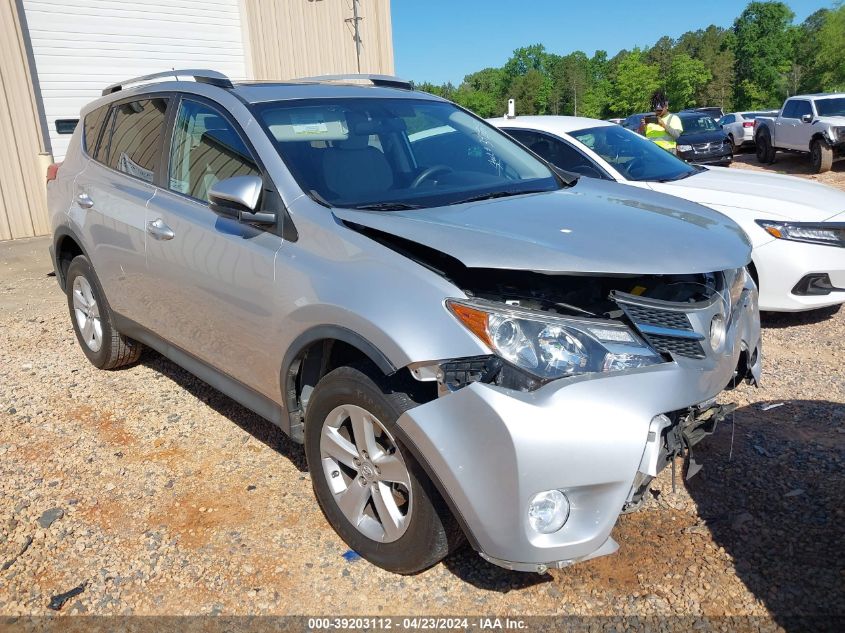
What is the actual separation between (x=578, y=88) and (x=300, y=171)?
117 metres

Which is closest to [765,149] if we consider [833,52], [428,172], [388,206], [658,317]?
[428,172]

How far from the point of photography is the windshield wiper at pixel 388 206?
115 inches

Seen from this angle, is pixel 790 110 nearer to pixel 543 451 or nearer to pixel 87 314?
pixel 87 314

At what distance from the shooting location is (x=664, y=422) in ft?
7.49

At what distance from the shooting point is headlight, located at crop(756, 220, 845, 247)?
5.09 meters

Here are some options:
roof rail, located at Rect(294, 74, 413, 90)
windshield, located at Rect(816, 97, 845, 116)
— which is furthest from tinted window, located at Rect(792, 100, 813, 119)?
roof rail, located at Rect(294, 74, 413, 90)

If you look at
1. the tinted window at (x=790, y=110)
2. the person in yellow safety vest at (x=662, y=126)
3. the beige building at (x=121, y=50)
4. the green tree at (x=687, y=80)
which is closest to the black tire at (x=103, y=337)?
the person in yellow safety vest at (x=662, y=126)

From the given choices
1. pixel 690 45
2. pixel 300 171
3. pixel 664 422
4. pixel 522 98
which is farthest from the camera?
pixel 522 98

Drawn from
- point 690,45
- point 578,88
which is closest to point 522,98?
point 578,88

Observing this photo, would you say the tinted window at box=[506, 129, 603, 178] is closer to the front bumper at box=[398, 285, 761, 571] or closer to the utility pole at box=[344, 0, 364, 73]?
the front bumper at box=[398, 285, 761, 571]

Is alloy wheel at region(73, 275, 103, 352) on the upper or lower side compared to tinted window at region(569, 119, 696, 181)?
lower

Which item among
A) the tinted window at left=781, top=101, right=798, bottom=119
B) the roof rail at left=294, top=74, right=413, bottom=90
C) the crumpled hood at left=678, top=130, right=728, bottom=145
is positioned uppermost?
the roof rail at left=294, top=74, right=413, bottom=90

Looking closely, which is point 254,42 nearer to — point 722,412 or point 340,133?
point 340,133

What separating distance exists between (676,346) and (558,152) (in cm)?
405
